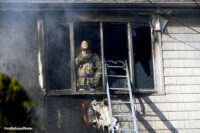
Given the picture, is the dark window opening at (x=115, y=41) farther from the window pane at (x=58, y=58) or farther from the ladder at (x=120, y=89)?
the window pane at (x=58, y=58)

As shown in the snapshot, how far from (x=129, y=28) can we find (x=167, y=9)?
971 millimetres

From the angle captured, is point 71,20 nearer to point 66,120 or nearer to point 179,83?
point 66,120

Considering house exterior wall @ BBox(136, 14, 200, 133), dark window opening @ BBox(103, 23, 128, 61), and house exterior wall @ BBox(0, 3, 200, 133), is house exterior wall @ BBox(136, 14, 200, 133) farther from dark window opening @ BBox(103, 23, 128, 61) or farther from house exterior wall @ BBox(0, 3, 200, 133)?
dark window opening @ BBox(103, 23, 128, 61)

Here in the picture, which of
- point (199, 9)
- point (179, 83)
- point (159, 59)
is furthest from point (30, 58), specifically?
point (199, 9)

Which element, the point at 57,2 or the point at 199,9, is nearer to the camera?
the point at 57,2

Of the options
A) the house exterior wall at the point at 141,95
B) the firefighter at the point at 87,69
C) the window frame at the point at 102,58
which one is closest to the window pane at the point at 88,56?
the firefighter at the point at 87,69

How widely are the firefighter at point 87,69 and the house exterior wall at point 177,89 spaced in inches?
43.2

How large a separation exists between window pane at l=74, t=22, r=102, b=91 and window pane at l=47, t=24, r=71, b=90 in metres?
0.23

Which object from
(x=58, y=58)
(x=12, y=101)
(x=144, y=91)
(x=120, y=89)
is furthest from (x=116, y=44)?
(x=12, y=101)

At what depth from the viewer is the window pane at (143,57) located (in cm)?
809

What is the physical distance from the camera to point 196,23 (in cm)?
845

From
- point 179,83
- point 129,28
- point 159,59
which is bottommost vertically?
point 179,83

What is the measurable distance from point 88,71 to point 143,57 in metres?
1.40

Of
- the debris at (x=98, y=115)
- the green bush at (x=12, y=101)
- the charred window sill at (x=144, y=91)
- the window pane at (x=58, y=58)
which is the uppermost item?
the window pane at (x=58, y=58)
